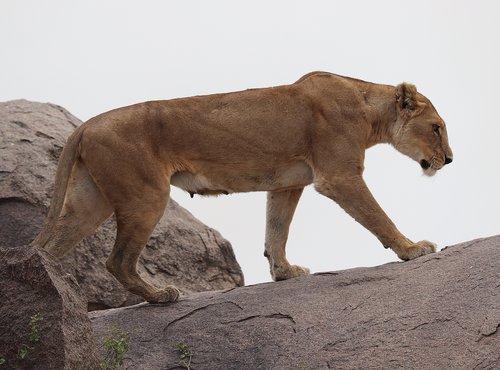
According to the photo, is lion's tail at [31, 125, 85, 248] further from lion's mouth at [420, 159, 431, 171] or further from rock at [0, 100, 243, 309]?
lion's mouth at [420, 159, 431, 171]

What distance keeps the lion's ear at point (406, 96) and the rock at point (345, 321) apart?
204 centimetres

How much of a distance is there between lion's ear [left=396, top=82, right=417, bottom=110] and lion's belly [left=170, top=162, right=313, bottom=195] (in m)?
1.40

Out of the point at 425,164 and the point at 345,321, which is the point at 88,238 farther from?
the point at 345,321

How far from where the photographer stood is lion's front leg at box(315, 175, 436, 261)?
1076cm

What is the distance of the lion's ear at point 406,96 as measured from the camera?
39.0ft

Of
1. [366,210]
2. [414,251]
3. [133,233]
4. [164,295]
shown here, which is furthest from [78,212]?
[414,251]

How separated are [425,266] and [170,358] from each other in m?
2.46

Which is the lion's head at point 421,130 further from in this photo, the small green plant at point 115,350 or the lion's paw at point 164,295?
the small green plant at point 115,350

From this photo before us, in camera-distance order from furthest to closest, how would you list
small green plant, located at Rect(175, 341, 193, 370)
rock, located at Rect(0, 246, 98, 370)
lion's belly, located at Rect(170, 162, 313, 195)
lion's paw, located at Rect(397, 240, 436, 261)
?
lion's belly, located at Rect(170, 162, 313, 195)
lion's paw, located at Rect(397, 240, 436, 261)
small green plant, located at Rect(175, 341, 193, 370)
rock, located at Rect(0, 246, 98, 370)

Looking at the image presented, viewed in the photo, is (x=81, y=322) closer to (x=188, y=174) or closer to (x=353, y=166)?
(x=188, y=174)

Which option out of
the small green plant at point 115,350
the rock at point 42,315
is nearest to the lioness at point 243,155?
the small green plant at point 115,350

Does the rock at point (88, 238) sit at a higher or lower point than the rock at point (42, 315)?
higher

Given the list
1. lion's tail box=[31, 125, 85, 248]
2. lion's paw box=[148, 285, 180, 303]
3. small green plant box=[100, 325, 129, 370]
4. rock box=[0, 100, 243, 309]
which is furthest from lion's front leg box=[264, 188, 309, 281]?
small green plant box=[100, 325, 129, 370]

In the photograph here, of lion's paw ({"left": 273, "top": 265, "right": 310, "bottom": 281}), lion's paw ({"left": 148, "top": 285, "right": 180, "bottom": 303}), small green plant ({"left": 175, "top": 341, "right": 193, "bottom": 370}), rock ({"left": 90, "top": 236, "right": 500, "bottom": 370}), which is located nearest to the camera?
rock ({"left": 90, "top": 236, "right": 500, "bottom": 370})
